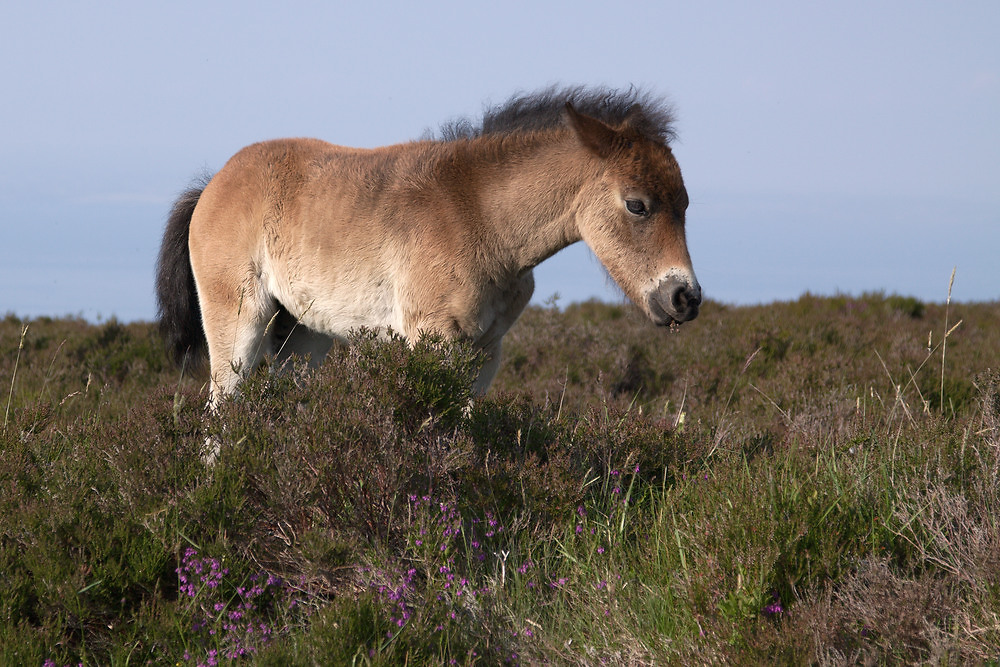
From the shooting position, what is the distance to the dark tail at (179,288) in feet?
23.9

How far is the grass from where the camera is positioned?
3080 millimetres

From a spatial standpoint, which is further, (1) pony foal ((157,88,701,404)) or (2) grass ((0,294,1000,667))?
(1) pony foal ((157,88,701,404))

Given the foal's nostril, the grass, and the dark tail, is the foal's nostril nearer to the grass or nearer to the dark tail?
the grass

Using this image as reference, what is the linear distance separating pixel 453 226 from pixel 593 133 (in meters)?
1.06

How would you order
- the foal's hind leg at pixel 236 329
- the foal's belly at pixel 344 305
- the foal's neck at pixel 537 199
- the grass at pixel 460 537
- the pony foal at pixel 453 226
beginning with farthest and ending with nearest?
A: the foal's hind leg at pixel 236 329 < the foal's belly at pixel 344 305 < the foal's neck at pixel 537 199 < the pony foal at pixel 453 226 < the grass at pixel 460 537

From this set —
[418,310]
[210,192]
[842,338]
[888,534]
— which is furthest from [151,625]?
[842,338]

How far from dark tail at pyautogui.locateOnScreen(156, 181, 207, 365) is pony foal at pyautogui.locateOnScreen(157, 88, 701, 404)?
76cm

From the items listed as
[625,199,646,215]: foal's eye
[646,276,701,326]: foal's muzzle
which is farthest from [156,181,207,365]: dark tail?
[646,276,701,326]: foal's muzzle

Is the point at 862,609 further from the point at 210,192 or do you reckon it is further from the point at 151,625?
the point at 210,192

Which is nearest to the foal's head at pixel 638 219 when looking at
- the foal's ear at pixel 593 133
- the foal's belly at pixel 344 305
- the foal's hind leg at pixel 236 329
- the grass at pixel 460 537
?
the foal's ear at pixel 593 133

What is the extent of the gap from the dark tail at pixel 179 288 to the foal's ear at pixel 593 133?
12.7ft

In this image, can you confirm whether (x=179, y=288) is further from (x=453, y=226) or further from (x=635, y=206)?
(x=635, y=206)

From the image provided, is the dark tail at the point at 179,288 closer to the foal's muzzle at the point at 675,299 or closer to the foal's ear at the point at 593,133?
the foal's ear at the point at 593,133

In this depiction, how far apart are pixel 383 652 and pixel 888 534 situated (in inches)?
87.6
